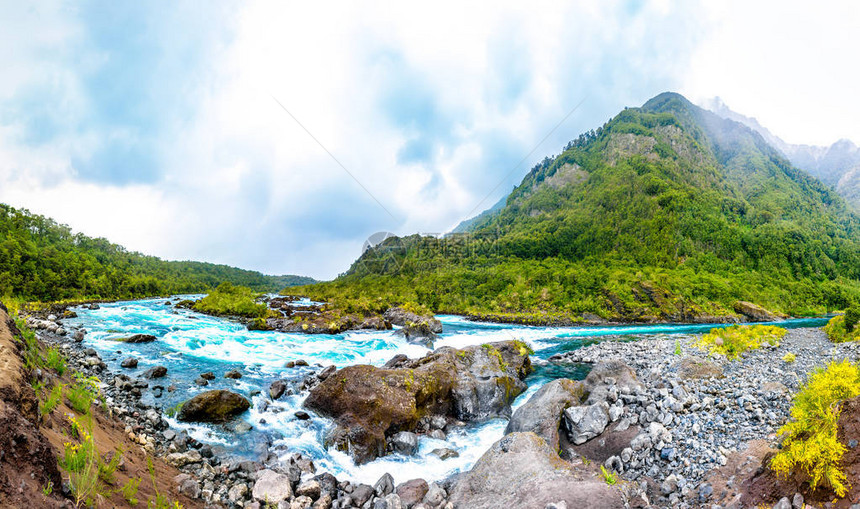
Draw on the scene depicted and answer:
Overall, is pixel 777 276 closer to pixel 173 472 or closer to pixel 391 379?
pixel 391 379

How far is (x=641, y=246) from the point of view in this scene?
109 metres

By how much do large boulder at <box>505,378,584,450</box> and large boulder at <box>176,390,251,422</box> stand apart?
10.2 metres

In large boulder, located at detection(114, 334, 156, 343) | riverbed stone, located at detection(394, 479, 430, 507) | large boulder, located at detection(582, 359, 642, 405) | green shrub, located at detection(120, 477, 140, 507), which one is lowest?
riverbed stone, located at detection(394, 479, 430, 507)

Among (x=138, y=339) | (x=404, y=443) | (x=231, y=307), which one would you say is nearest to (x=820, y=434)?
(x=404, y=443)

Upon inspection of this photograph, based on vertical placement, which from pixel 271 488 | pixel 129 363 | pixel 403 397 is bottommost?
pixel 271 488

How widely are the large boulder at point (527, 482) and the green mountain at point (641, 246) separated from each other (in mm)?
37863

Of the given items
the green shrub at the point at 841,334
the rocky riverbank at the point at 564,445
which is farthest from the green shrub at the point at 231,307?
the green shrub at the point at 841,334

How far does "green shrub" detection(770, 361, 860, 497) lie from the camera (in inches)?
A: 174

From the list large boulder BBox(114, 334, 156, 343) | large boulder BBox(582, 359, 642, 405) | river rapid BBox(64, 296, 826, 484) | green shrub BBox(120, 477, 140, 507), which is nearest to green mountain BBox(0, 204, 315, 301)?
river rapid BBox(64, 296, 826, 484)

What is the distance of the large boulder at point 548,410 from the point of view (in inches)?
418

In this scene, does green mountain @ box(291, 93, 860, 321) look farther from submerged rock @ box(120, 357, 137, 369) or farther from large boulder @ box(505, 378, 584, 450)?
large boulder @ box(505, 378, 584, 450)

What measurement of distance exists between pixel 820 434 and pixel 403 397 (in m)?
10.7

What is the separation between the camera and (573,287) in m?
75.0

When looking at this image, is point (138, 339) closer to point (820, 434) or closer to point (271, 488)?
point (271, 488)
